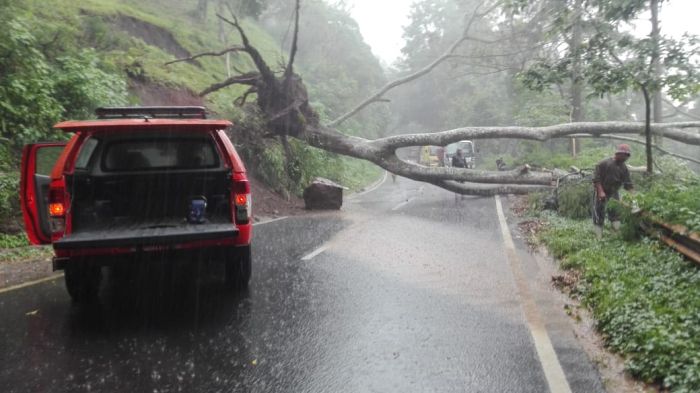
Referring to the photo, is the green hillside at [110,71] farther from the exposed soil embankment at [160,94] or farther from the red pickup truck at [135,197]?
the red pickup truck at [135,197]

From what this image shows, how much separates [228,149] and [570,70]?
9.93 meters

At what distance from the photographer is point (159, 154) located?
6363 mm

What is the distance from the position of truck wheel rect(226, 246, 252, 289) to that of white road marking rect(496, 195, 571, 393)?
118 inches

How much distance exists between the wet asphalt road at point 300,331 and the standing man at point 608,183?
209 cm

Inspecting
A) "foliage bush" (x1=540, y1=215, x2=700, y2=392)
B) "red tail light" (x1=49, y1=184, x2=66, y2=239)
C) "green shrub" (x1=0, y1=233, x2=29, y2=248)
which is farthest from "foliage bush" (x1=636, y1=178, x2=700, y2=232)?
"green shrub" (x1=0, y1=233, x2=29, y2=248)

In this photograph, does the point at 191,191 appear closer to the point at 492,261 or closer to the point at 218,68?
the point at 492,261

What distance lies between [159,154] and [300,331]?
2867 mm

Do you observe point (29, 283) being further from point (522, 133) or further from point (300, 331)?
point (522, 133)

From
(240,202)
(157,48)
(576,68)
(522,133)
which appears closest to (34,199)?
(240,202)

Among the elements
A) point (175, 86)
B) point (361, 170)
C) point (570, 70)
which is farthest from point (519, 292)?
point (361, 170)

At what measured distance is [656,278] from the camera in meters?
5.94

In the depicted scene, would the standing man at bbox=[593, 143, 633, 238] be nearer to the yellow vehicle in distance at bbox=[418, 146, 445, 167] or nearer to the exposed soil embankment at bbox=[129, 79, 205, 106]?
the exposed soil embankment at bbox=[129, 79, 205, 106]

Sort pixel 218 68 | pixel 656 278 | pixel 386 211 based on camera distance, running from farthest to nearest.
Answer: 1. pixel 218 68
2. pixel 386 211
3. pixel 656 278

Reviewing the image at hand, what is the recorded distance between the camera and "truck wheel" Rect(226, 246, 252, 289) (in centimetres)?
580
